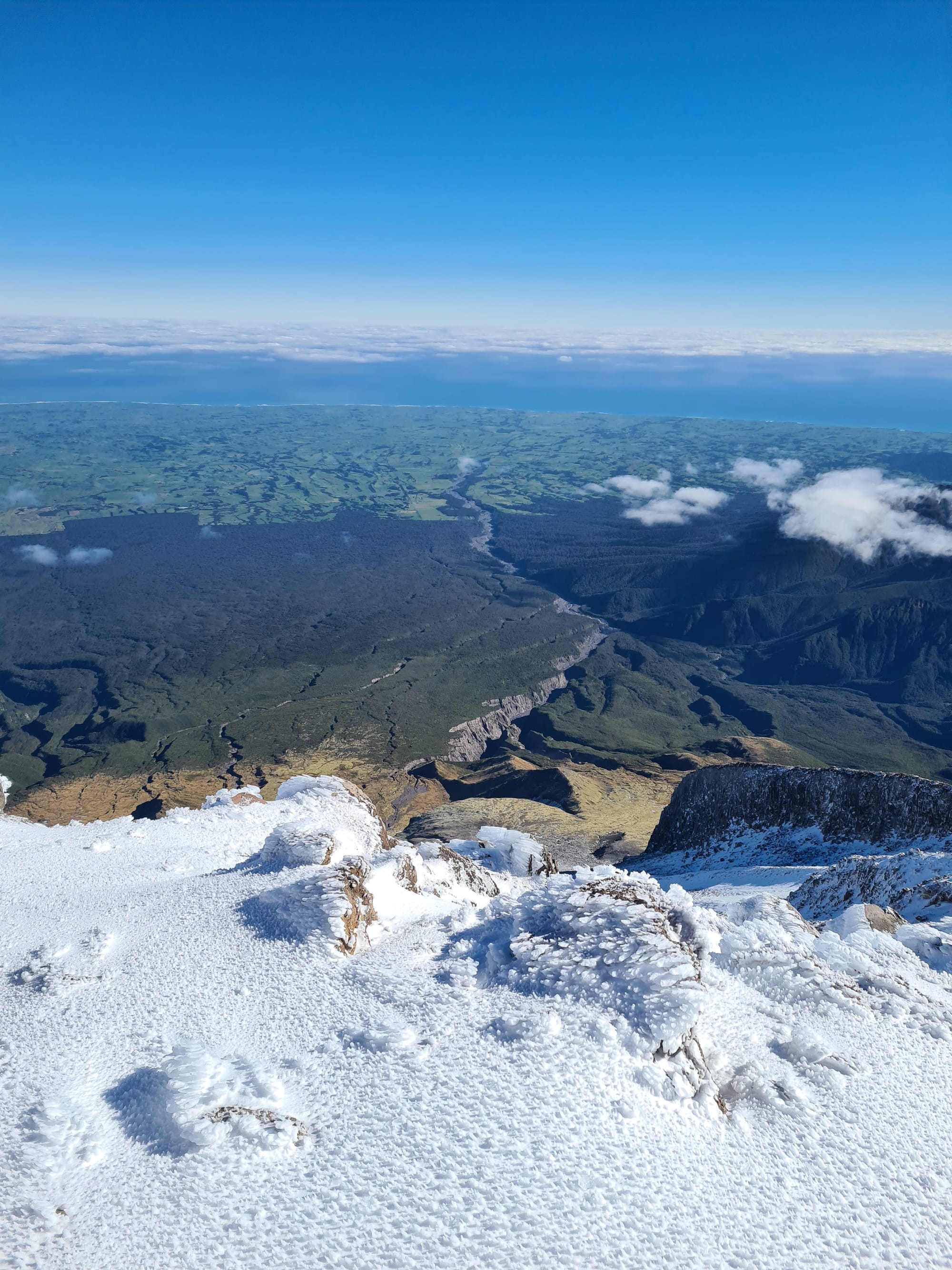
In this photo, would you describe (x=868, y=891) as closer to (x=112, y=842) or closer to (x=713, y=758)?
(x=112, y=842)

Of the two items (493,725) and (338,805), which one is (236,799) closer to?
(338,805)

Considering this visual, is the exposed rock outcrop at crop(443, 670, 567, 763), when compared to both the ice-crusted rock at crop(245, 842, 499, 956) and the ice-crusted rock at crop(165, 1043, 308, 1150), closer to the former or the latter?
the ice-crusted rock at crop(245, 842, 499, 956)

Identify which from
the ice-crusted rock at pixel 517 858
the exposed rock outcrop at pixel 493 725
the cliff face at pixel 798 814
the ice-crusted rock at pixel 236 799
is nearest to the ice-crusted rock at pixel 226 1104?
the ice-crusted rock at pixel 236 799

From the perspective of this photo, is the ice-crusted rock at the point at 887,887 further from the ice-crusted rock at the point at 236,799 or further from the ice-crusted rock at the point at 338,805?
the ice-crusted rock at the point at 236,799

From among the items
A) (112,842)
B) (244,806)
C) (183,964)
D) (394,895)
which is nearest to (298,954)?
(183,964)

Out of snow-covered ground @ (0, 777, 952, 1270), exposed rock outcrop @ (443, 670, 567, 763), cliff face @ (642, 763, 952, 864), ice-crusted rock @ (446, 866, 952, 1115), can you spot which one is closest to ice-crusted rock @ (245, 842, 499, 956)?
snow-covered ground @ (0, 777, 952, 1270)

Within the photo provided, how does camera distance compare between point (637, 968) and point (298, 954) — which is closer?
point (637, 968)
